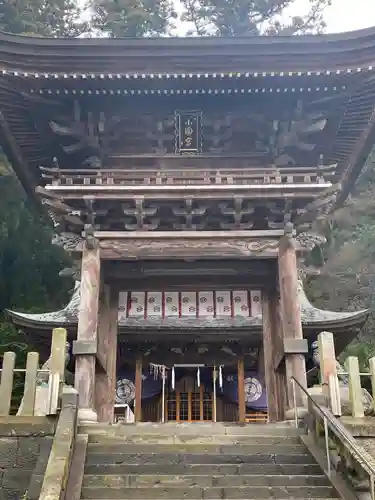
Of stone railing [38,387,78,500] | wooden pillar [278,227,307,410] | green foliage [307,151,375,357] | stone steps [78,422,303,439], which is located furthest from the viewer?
green foliage [307,151,375,357]

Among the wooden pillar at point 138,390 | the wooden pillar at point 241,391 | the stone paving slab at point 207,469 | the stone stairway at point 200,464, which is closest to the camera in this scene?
the stone stairway at point 200,464

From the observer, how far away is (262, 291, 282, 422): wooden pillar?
11.8 m

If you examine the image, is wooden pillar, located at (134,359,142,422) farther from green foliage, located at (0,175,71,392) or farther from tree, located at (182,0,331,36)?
tree, located at (182,0,331,36)

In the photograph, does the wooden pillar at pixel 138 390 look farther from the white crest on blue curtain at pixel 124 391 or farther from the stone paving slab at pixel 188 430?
the stone paving slab at pixel 188 430

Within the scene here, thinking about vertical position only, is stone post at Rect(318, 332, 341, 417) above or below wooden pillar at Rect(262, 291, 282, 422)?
below

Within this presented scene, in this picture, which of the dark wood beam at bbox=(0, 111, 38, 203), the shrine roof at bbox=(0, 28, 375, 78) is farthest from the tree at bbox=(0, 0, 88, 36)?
the shrine roof at bbox=(0, 28, 375, 78)

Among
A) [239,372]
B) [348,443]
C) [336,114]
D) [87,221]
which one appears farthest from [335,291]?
[348,443]

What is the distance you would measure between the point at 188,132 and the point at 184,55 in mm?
1589

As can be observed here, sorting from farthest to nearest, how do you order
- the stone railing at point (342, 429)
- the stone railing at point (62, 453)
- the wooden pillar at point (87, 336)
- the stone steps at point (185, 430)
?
the wooden pillar at point (87, 336), the stone steps at point (185, 430), the stone railing at point (342, 429), the stone railing at point (62, 453)

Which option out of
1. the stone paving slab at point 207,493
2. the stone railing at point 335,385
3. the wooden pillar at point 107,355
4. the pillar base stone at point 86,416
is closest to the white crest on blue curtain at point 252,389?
the wooden pillar at point 107,355

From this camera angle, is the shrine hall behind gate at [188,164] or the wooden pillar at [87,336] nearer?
the wooden pillar at [87,336]

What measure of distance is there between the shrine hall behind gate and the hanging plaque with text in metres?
0.02

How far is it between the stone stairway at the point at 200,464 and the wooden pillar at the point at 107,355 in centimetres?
344

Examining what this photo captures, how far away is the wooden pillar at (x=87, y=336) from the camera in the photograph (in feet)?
30.4
